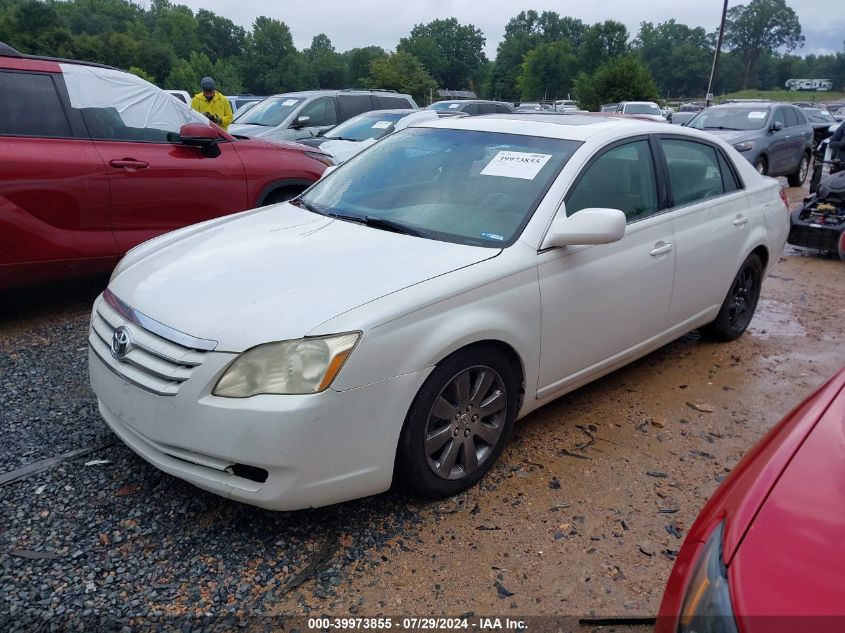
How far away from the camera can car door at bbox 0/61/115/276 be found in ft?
14.5

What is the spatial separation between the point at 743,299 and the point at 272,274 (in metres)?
3.61

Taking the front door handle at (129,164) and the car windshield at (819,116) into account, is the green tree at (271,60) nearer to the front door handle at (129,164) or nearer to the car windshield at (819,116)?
the car windshield at (819,116)

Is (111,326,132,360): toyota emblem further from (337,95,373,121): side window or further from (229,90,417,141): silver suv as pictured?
(337,95,373,121): side window

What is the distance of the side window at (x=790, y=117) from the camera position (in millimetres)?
13023

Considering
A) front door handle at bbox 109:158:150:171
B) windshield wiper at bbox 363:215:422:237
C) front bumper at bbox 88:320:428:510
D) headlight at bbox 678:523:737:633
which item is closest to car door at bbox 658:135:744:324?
windshield wiper at bbox 363:215:422:237

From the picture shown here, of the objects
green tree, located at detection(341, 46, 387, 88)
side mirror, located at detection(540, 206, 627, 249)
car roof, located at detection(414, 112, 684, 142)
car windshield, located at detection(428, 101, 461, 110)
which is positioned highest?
green tree, located at detection(341, 46, 387, 88)

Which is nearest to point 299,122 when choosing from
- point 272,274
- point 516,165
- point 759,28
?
point 516,165

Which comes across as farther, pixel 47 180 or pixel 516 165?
pixel 47 180

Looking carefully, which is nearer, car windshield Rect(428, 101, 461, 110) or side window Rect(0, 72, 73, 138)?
side window Rect(0, 72, 73, 138)

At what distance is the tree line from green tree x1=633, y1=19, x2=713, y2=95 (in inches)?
8.1

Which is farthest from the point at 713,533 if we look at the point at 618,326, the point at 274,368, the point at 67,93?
the point at 67,93

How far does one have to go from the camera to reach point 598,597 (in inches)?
97.0

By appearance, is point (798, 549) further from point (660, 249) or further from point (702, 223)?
point (702, 223)

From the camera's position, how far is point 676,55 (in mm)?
112250
